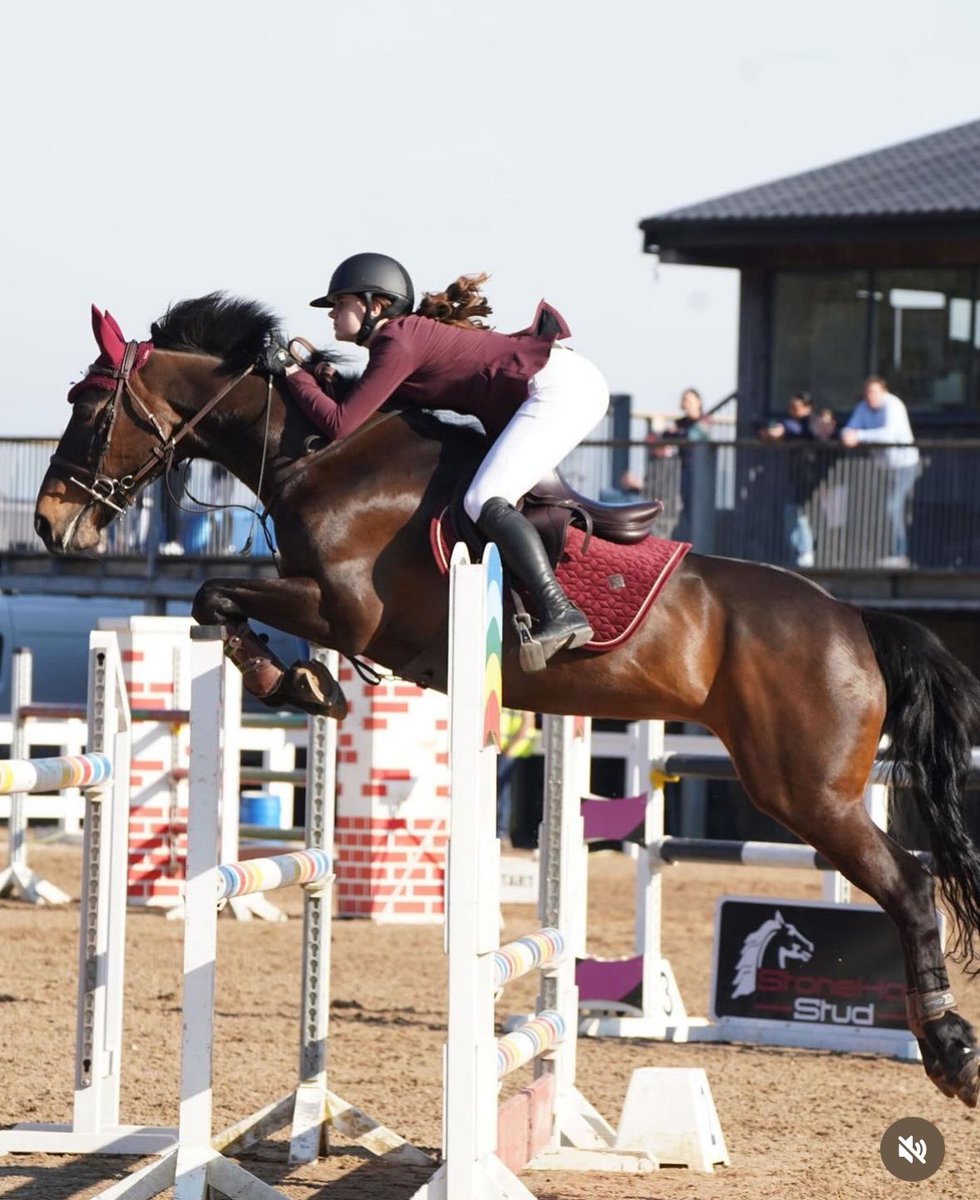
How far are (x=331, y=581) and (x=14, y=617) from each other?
13.8 meters

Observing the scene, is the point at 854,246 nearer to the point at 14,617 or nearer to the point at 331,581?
the point at 14,617

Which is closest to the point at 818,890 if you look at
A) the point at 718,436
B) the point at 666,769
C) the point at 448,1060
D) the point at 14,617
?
the point at 666,769

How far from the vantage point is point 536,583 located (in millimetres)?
5180

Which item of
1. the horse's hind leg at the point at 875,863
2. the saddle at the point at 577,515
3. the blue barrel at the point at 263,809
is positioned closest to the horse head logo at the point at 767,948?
the horse's hind leg at the point at 875,863

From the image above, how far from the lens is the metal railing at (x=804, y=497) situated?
50.8 ft

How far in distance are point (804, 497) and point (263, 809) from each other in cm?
516

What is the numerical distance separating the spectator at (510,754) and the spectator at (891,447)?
3.15m

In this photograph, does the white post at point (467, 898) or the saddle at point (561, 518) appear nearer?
the white post at point (467, 898)

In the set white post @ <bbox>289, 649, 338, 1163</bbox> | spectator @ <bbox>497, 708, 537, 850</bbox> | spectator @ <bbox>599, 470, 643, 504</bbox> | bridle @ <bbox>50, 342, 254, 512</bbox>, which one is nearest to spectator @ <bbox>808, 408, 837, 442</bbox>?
spectator @ <bbox>599, 470, 643, 504</bbox>

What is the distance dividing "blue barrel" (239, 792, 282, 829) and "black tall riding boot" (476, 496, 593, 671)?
8769 millimetres

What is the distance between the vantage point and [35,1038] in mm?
7758

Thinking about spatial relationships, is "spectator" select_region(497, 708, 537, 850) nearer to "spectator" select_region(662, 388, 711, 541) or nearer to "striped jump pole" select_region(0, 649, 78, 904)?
"spectator" select_region(662, 388, 711, 541)

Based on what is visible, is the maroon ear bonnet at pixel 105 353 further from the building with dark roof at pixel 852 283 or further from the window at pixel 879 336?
the window at pixel 879 336

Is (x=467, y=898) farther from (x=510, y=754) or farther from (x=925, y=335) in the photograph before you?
(x=925, y=335)
